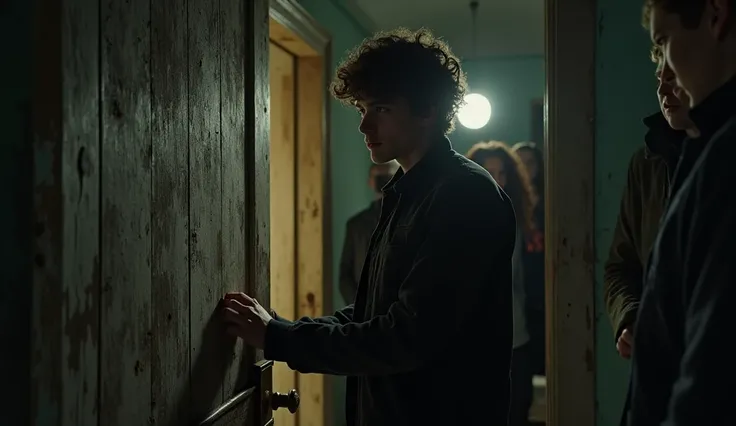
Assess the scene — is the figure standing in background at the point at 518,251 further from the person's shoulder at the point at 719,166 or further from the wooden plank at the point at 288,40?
the person's shoulder at the point at 719,166

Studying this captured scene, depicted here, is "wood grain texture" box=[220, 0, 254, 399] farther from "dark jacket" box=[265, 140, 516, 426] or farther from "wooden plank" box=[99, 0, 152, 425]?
"wooden plank" box=[99, 0, 152, 425]

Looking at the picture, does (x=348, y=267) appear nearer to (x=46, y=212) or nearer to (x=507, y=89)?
(x=46, y=212)

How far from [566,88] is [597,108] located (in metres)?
0.10

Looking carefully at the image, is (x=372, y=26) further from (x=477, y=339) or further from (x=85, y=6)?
(x=85, y=6)

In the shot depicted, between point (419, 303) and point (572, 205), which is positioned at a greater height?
point (572, 205)

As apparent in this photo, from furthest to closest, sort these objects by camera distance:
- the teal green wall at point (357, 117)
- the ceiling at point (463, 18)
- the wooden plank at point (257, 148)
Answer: the ceiling at point (463, 18), the teal green wall at point (357, 117), the wooden plank at point (257, 148)

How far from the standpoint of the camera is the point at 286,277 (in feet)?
8.85

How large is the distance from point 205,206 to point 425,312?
394 mm

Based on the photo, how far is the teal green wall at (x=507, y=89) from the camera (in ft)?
16.2

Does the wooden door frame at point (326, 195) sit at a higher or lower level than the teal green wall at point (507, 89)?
lower

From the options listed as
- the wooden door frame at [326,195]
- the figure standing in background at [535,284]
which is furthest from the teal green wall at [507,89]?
the wooden door frame at [326,195]

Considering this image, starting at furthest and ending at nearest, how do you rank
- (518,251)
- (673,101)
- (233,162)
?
1. (518,251)
2. (233,162)
3. (673,101)

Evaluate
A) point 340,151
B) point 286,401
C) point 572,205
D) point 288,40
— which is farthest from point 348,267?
point 286,401

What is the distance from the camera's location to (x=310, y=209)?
2.70 m
